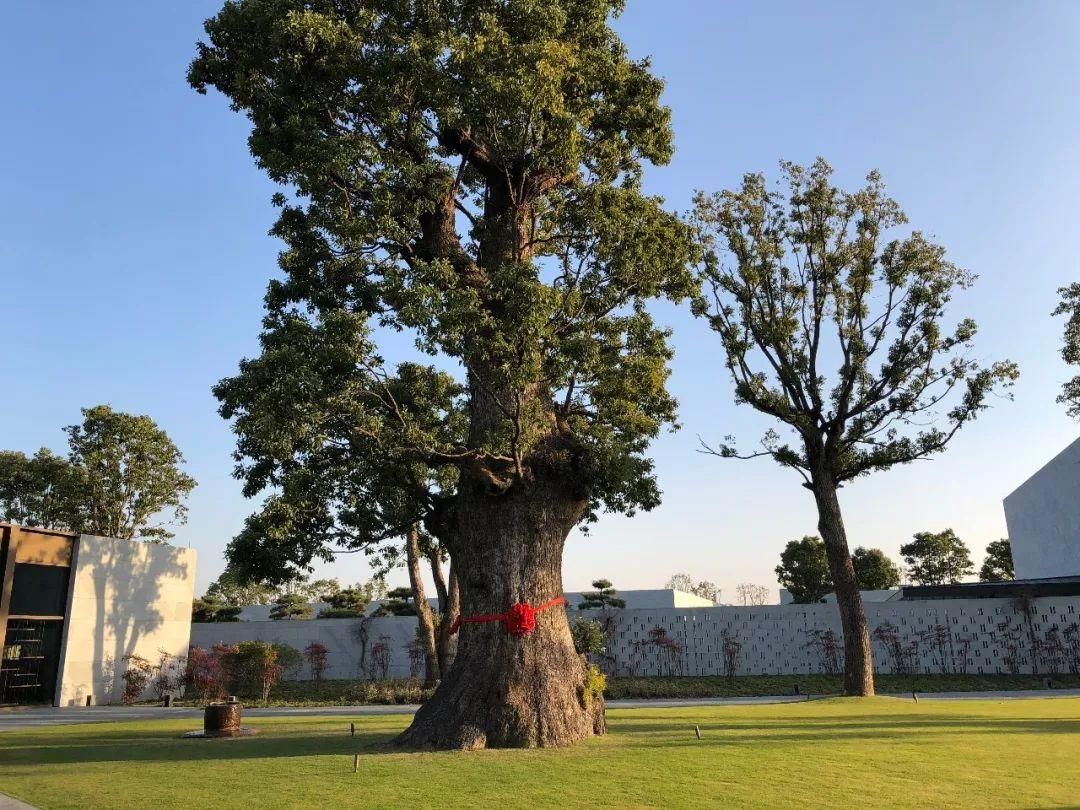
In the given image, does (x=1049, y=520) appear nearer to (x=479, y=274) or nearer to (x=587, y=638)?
(x=587, y=638)

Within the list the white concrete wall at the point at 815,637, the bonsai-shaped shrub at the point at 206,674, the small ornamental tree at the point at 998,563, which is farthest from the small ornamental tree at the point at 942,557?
the bonsai-shaped shrub at the point at 206,674

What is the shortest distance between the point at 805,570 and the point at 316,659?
21.6m

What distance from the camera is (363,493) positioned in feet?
36.5

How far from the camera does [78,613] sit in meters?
19.1

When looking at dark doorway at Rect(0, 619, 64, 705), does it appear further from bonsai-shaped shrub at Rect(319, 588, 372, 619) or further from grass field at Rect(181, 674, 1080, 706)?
bonsai-shaped shrub at Rect(319, 588, 372, 619)

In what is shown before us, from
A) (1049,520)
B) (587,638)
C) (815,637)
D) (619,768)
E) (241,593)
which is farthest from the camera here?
(241,593)

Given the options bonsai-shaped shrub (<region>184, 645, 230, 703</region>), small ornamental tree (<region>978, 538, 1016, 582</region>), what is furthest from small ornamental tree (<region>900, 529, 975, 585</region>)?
bonsai-shaped shrub (<region>184, 645, 230, 703</region>)

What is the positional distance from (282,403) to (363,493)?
355 centimetres

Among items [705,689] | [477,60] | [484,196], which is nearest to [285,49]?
[477,60]

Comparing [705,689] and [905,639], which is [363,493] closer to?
[705,689]

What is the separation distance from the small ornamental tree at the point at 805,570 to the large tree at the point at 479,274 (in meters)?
26.5

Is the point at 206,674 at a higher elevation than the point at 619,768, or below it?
higher

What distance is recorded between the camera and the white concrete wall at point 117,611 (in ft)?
62.2

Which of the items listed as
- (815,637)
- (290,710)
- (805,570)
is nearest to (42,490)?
(290,710)
